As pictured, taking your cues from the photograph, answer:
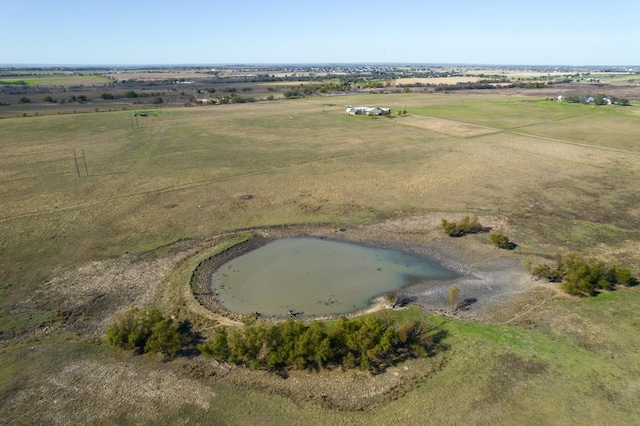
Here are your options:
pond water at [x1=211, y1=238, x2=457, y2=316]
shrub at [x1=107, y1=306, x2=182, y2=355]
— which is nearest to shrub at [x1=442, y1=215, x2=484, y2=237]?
pond water at [x1=211, y1=238, x2=457, y2=316]

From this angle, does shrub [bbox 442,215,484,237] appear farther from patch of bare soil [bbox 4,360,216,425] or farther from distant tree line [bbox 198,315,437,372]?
patch of bare soil [bbox 4,360,216,425]

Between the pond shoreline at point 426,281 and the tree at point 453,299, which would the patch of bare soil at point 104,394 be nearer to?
the pond shoreline at point 426,281

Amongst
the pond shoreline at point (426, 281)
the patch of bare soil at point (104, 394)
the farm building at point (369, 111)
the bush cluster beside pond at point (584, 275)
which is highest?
the farm building at point (369, 111)

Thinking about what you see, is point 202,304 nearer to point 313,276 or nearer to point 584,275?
point 313,276

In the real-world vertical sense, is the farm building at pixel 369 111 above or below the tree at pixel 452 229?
above

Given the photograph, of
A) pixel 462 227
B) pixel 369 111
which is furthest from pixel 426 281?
pixel 369 111

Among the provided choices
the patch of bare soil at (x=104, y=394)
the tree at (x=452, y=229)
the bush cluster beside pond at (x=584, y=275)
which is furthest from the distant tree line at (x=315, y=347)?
the tree at (x=452, y=229)
